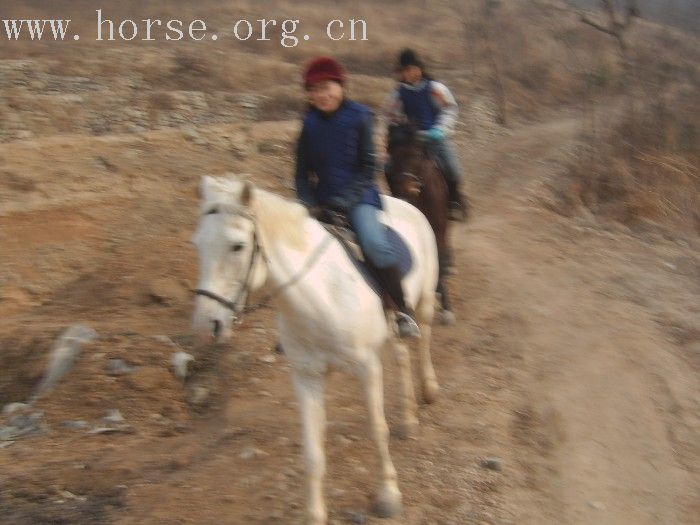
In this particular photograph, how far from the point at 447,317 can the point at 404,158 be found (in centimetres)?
179

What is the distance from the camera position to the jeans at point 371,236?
14.9 feet

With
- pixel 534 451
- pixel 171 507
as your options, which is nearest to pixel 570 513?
pixel 534 451

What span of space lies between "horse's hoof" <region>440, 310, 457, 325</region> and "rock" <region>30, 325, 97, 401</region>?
11.6 ft

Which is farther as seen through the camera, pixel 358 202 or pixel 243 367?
pixel 243 367

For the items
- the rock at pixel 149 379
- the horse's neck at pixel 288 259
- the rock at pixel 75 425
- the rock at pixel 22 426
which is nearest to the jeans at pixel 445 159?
the rock at pixel 149 379

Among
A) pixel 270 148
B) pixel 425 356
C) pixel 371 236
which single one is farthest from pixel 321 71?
pixel 270 148

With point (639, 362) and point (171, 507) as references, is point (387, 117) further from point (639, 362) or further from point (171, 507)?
point (171, 507)

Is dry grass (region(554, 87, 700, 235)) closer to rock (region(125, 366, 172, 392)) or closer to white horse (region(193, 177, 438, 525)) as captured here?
rock (region(125, 366, 172, 392))

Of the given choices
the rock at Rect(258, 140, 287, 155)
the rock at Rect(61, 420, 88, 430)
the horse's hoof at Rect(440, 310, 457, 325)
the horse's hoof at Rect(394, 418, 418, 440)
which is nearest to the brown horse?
the horse's hoof at Rect(440, 310, 457, 325)

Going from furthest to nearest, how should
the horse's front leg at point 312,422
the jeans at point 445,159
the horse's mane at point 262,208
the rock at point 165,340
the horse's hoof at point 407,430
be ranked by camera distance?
the jeans at point 445,159 < the rock at point 165,340 < the horse's hoof at point 407,430 < the horse's front leg at point 312,422 < the horse's mane at point 262,208

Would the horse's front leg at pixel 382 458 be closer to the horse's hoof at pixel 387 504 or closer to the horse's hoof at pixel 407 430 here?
the horse's hoof at pixel 387 504

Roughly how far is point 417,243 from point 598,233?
6.46 metres

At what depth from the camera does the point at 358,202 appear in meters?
4.72

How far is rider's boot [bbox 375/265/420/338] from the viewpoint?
4612 millimetres
